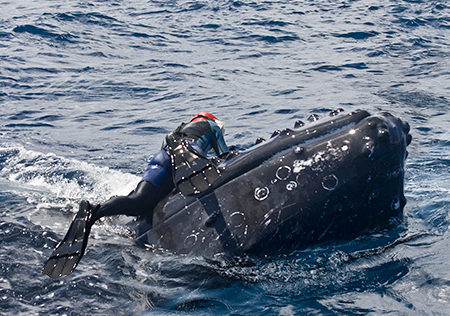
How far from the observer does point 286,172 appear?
505 centimetres

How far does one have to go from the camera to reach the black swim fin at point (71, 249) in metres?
4.59

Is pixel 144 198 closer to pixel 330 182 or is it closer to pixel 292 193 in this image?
pixel 292 193

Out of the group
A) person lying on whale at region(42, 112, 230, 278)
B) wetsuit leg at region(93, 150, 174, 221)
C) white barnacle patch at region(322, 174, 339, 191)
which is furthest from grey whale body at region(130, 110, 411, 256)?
wetsuit leg at region(93, 150, 174, 221)

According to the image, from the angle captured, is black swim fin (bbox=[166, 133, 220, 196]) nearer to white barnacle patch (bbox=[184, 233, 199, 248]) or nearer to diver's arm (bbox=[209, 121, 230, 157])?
white barnacle patch (bbox=[184, 233, 199, 248])

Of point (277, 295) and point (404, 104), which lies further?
point (404, 104)

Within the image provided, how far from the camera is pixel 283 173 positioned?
5.05 metres

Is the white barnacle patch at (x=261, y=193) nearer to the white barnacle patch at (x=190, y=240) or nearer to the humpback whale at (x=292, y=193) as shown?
the humpback whale at (x=292, y=193)

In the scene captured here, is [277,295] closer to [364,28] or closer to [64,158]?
[64,158]

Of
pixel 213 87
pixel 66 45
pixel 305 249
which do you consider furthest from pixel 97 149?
pixel 66 45

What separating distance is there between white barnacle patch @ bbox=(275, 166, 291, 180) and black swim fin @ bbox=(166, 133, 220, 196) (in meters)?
0.66

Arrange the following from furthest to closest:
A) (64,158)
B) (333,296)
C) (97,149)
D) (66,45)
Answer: (66,45) < (97,149) < (64,158) < (333,296)

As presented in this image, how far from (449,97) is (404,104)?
162 cm

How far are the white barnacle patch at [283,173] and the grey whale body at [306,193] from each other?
0.4 inches

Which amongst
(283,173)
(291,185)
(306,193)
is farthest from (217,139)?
(306,193)
